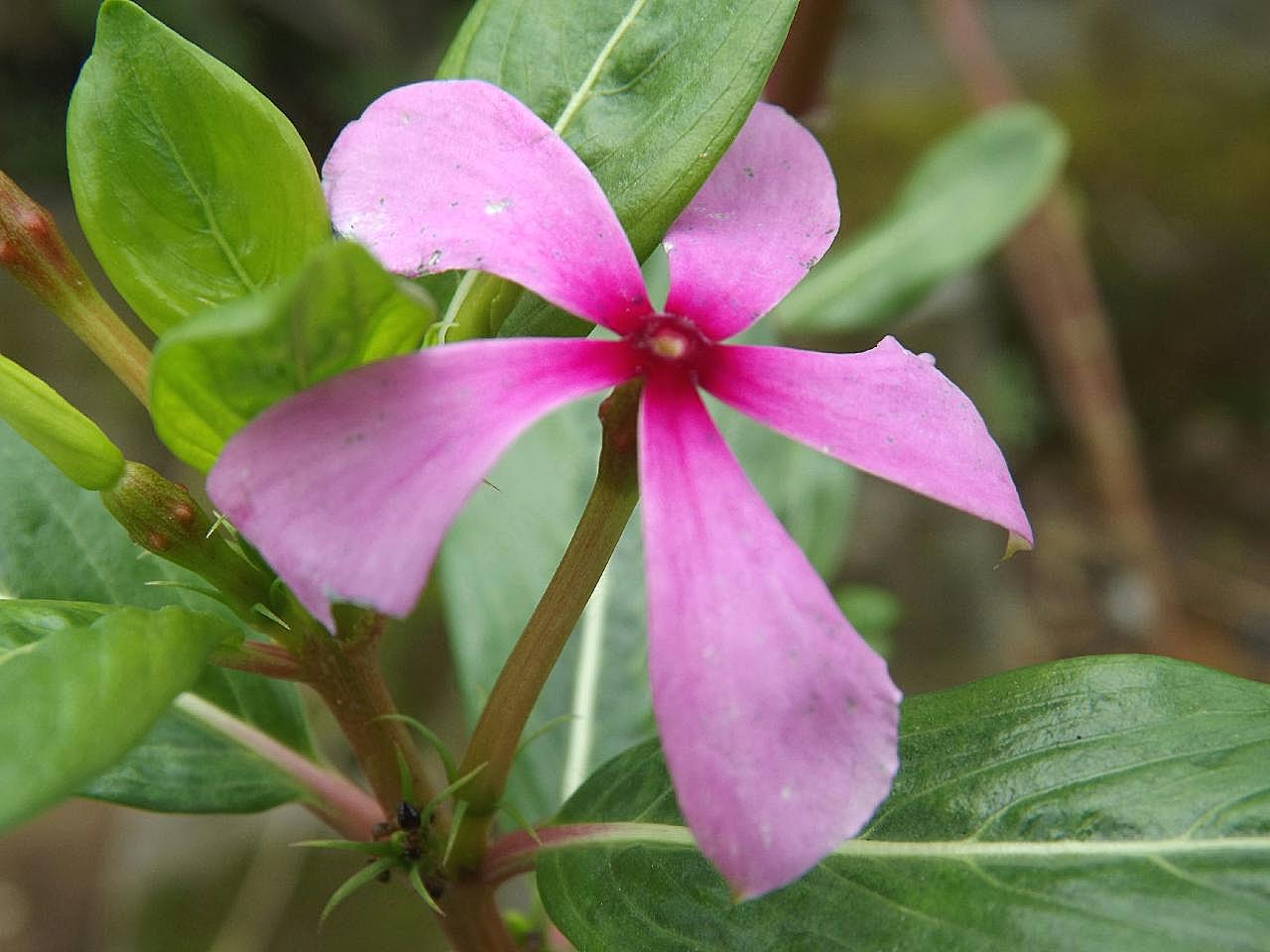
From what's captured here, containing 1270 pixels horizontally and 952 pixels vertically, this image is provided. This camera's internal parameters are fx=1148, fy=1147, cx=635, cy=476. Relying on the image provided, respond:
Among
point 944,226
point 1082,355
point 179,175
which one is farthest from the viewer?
point 1082,355

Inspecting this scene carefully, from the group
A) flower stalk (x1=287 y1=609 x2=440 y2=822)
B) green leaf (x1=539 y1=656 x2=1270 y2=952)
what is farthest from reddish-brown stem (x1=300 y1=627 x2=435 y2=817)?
green leaf (x1=539 y1=656 x2=1270 y2=952)

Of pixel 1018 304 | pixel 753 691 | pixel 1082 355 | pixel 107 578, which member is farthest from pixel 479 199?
pixel 1018 304

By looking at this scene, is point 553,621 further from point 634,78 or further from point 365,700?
point 634,78

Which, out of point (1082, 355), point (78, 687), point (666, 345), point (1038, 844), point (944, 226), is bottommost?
point (78, 687)

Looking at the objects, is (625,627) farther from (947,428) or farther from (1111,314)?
(1111,314)

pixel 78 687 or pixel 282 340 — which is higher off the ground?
pixel 282 340

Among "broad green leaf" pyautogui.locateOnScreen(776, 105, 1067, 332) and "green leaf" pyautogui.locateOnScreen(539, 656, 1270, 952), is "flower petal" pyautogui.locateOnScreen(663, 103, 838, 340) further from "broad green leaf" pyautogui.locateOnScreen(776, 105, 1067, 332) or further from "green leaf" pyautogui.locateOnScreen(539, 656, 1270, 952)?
"broad green leaf" pyautogui.locateOnScreen(776, 105, 1067, 332)

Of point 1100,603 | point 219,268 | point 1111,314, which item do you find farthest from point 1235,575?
point 219,268

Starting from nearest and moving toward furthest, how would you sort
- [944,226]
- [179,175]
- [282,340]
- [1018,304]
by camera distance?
[282,340]
[179,175]
[944,226]
[1018,304]
